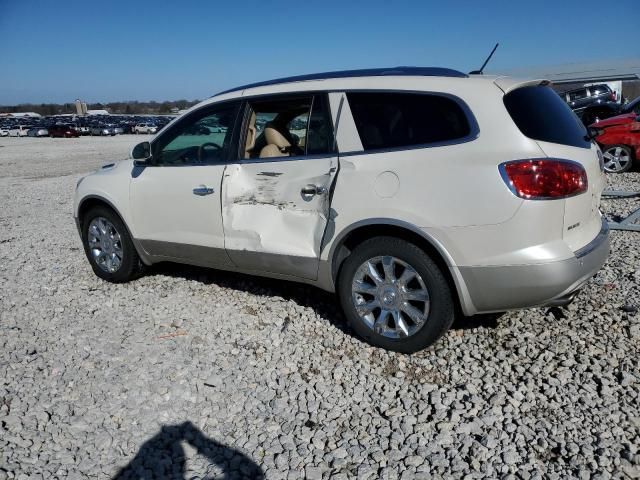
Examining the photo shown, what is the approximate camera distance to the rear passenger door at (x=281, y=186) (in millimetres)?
3551

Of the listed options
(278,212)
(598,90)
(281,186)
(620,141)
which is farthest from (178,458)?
(598,90)

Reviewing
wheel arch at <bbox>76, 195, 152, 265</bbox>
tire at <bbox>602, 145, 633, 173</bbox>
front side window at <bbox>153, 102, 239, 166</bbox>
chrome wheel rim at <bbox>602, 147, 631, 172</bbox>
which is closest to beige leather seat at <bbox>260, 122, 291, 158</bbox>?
front side window at <bbox>153, 102, 239, 166</bbox>

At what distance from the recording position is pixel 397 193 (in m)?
3.17

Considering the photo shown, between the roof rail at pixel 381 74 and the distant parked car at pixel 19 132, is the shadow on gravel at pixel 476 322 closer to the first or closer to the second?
the roof rail at pixel 381 74

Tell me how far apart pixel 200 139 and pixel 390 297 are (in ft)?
7.00

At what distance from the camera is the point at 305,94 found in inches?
146

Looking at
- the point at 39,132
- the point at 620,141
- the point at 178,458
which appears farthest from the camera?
the point at 39,132

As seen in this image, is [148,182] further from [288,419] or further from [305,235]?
[288,419]

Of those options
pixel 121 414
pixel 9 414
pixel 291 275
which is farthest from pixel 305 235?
pixel 9 414

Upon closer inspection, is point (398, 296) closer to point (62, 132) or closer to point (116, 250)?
point (116, 250)

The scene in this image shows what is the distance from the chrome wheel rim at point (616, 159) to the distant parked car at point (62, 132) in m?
53.0

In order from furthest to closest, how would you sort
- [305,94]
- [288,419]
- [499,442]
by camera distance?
[305,94]
[288,419]
[499,442]

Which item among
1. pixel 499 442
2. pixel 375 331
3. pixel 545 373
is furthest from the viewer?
pixel 375 331

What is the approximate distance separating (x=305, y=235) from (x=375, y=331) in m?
0.83
